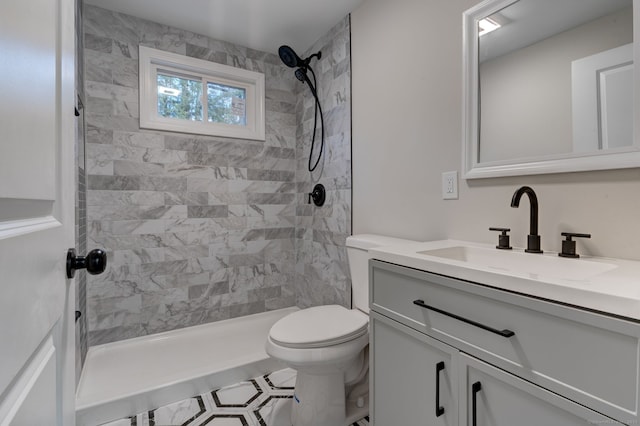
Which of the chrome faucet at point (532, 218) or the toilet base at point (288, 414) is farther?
the toilet base at point (288, 414)

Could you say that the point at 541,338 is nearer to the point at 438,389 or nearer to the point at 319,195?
the point at 438,389

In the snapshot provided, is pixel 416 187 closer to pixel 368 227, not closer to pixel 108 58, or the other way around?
pixel 368 227

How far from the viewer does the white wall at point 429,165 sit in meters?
0.99

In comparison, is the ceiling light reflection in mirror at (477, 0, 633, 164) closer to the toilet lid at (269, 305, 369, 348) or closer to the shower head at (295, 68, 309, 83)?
the toilet lid at (269, 305, 369, 348)

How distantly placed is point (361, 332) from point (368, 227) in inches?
28.1

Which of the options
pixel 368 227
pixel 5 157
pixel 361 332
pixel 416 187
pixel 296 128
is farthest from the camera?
pixel 296 128

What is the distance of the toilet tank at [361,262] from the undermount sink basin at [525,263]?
1.36 ft

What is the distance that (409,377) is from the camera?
1.01m

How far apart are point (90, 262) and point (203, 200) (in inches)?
71.0

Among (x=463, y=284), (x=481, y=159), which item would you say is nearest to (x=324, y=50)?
(x=481, y=159)

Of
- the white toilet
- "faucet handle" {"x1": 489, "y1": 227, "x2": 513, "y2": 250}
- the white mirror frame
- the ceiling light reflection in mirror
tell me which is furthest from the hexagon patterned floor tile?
the ceiling light reflection in mirror

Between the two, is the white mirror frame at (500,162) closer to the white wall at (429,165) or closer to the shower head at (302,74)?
the white wall at (429,165)

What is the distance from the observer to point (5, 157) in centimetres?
35

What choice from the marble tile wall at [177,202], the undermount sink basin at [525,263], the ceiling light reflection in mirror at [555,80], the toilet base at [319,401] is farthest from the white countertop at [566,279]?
the marble tile wall at [177,202]
